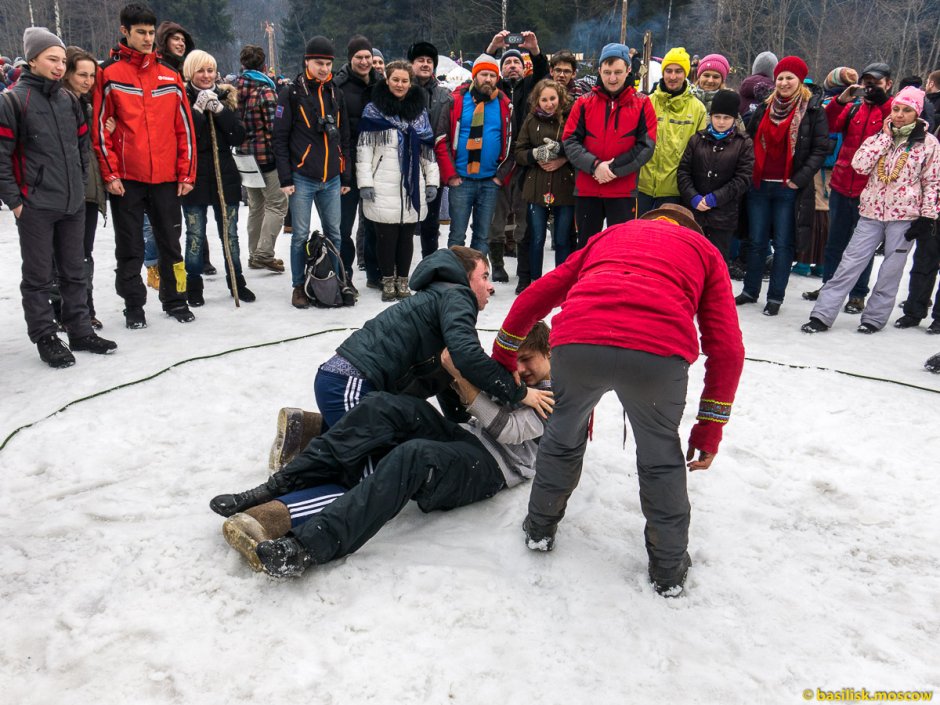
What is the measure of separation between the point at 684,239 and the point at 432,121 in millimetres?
4715

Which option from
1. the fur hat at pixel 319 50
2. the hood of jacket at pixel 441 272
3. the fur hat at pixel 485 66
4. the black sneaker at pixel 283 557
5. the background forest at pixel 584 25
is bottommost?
the black sneaker at pixel 283 557

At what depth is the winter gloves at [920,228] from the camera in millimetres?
5598

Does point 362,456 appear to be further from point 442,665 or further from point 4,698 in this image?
point 4,698

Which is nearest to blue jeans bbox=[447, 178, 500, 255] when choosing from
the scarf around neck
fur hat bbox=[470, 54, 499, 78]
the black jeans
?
the scarf around neck

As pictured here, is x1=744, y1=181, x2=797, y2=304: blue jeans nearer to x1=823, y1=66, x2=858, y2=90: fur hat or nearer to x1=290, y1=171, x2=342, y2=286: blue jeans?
x1=823, y1=66, x2=858, y2=90: fur hat

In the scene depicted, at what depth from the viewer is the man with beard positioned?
6.60m

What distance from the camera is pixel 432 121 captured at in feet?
22.6

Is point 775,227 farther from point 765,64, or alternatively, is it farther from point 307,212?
point 307,212

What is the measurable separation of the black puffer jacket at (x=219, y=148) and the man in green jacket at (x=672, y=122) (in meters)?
3.60

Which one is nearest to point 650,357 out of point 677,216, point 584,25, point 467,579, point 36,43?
point 677,216

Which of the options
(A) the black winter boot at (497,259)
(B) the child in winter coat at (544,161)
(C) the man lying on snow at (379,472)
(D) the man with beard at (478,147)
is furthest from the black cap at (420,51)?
(C) the man lying on snow at (379,472)

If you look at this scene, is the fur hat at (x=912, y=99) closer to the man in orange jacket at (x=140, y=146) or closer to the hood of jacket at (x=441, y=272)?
the hood of jacket at (x=441, y=272)

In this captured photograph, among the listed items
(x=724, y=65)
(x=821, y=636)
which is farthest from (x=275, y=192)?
(x=821, y=636)

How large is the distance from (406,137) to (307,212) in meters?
1.07
